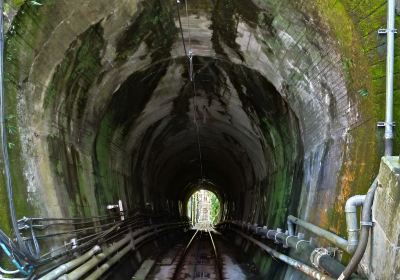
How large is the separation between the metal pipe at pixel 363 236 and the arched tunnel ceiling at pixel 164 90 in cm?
131

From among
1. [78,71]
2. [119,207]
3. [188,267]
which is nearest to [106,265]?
Answer: [119,207]

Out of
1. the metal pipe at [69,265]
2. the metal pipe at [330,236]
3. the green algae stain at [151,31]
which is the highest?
the green algae stain at [151,31]

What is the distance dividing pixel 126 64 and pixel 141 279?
15.7ft

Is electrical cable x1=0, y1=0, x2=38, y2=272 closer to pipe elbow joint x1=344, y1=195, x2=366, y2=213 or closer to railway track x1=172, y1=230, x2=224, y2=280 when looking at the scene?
pipe elbow joint x1=344, y1=195, x2=366, y2=213

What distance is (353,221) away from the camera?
513 cm

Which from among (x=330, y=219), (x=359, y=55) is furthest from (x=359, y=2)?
(x=330, y=219)

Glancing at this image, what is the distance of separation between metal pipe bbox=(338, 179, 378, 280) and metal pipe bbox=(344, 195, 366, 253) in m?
0.29

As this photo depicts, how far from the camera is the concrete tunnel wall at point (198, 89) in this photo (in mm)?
5805

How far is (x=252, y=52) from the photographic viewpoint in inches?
322

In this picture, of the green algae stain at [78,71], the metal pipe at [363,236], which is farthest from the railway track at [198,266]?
the metal pipe at [363,236]

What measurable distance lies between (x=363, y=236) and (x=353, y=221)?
46 centimetres

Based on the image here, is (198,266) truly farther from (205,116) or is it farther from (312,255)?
(312,255)

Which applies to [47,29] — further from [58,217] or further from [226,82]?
[226,82]

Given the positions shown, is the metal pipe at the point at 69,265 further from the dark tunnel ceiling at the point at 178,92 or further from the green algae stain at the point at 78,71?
the green algae stain at the point at 78,71
